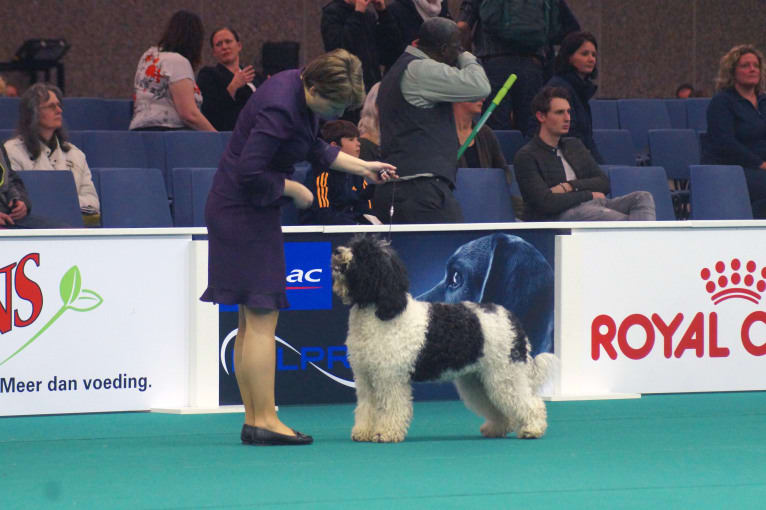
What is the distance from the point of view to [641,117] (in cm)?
1134

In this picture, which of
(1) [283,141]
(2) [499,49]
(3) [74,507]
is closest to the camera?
(3) [74,507]

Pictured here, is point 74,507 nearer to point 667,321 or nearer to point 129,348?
point 129,348

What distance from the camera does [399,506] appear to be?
395 cm

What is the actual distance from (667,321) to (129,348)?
2.78m

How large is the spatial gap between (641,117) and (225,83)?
13.4 feet

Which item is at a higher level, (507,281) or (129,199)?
(129,199)

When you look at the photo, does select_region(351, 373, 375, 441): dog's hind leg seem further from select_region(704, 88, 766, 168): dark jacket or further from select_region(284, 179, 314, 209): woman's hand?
select_region(704, 88, 766, 168): dark jacket

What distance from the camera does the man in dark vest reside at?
20.4 ft

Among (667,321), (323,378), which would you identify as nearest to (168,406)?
(323,378)

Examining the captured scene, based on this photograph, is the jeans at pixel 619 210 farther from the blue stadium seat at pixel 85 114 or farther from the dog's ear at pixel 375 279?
the blue stadium seat at pixel 85 114

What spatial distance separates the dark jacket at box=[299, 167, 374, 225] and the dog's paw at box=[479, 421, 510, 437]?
5.65 feet

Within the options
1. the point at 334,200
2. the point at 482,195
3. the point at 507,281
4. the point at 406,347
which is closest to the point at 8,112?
the point at 334,200

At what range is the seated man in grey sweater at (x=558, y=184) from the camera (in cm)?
749

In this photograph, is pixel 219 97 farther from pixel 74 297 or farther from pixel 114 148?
pixel 74 297
